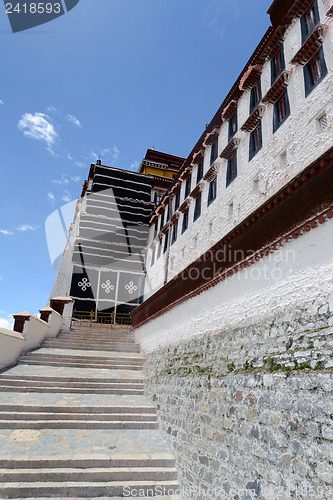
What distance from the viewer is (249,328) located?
4.67 m

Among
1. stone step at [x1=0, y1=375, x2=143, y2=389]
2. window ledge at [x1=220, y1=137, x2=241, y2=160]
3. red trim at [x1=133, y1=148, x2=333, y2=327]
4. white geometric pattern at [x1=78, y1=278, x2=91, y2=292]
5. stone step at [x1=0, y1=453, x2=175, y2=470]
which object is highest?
window ledge at [x1=220, y1=137, x2=241, y2=160]

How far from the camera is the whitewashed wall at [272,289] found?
357 centimetres

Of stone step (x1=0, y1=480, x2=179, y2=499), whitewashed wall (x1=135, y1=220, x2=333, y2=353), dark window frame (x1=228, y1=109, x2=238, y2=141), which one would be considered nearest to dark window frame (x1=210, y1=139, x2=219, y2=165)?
dark window frame (x1=228, y1=109, x2=238, y2=141)

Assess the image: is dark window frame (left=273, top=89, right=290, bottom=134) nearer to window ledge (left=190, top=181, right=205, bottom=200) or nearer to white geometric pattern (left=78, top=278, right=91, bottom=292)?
window ledge (left=190, top=181, right=205, bottom=200)

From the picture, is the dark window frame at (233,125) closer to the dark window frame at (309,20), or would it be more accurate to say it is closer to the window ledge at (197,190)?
the window ledge at (197,190)

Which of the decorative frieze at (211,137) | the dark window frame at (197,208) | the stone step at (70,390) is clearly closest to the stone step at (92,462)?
the stone step at (70,390)

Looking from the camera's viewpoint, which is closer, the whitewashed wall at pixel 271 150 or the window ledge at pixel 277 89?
the whitewashed wall at pixel 271 150

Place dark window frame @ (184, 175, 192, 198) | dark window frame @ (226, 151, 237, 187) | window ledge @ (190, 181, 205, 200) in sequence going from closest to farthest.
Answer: dark window frame @ (226, 151, 237, 187)
window ledge @ (190, 181, 205, 200)
dark window frame @ (184, 175, 192, 198)

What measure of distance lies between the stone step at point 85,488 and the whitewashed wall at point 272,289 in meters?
2.81

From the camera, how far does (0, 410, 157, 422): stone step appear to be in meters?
7.17

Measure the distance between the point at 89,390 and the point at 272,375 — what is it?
6.75m

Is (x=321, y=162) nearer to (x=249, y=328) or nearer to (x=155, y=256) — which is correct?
(x=249, y=328)

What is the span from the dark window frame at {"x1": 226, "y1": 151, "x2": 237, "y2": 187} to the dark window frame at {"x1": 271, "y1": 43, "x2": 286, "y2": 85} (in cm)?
321

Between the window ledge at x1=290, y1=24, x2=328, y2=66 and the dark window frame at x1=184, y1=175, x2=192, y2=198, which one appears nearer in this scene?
the window ledge at x1=290, y1=24, x2=328, y2=66
